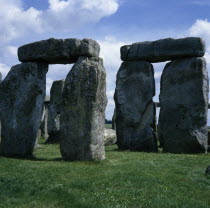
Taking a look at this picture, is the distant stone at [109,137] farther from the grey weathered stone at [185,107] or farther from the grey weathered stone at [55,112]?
the grey weathered stone at [185,107]

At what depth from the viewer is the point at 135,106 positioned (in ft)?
56.9

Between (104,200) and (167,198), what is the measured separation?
1.14 meters

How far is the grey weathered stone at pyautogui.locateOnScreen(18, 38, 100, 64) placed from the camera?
37.8 feet

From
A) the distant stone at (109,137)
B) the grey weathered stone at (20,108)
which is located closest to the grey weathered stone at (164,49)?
the distant stone at (109,137)

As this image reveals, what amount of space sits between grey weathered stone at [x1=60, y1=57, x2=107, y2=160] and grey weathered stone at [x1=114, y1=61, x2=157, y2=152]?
5.81 m

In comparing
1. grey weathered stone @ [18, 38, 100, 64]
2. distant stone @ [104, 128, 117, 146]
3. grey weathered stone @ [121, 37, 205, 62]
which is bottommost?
distant stone @ [104, 128, 117, 146]

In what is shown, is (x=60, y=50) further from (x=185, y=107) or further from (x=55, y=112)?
(x=55, y=112)

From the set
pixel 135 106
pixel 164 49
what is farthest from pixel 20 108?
pixel 164 49

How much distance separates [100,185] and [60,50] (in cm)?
536

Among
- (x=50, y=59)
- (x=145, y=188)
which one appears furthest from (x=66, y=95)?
(x=145, y=188)

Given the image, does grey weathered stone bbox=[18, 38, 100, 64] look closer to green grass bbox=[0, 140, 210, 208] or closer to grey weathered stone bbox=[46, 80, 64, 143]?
green grass bbox=[0, 140, 210, 208]

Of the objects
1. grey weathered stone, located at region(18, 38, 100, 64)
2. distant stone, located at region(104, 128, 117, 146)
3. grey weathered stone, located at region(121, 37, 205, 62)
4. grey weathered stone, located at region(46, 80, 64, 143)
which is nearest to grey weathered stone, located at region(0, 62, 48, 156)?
grey weathered stone, located at region(18, 38, 100, 64)

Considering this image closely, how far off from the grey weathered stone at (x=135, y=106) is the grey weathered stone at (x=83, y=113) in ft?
19.1

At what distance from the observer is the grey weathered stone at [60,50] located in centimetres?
1151
